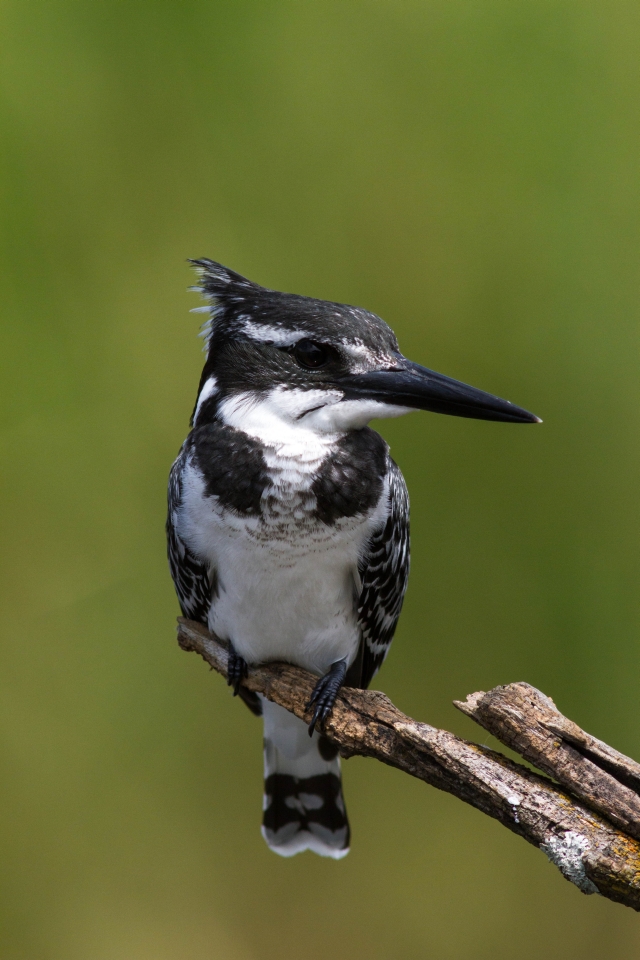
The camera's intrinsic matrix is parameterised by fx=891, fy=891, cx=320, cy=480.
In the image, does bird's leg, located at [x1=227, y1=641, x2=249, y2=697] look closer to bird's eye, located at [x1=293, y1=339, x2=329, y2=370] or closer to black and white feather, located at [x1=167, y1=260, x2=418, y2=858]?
black and white feather, located at [x1=167, y1=260, x2=418, y2=858]

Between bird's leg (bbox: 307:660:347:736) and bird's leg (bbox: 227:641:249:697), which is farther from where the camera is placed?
bird's leg (bbox: 227:641:249:697)

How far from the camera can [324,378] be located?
169 cm

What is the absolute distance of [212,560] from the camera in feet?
6.13

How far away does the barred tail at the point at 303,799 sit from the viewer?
7.60 ft

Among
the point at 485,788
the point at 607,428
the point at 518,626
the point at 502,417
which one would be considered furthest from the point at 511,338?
the point at 485,788

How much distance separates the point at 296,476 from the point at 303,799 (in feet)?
3.52

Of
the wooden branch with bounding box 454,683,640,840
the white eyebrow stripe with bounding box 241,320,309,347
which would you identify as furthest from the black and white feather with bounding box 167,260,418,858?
the wooden branch with bounding box 454,683,640,840

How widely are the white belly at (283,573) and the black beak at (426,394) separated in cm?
22

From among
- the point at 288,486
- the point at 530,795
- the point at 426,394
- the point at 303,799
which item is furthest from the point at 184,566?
the point at 530,795

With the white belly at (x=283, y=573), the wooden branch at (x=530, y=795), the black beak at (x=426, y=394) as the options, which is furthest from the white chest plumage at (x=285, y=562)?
the wooden branch at (x=530, y=795)

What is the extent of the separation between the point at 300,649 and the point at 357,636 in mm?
144

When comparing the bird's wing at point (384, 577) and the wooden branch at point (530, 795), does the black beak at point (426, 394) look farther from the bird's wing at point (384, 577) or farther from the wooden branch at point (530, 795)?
the wooden branch at point (530, 795)

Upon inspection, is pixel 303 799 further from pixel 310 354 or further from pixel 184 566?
pixel 310 354

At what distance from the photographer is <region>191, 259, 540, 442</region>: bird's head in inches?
66.2
